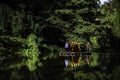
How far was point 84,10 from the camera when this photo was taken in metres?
26.3

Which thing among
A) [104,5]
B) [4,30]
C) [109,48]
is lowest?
[109,48]

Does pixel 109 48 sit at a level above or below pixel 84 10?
below

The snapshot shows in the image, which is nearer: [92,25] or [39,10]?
[92,25]

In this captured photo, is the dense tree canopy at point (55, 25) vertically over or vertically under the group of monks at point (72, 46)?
over

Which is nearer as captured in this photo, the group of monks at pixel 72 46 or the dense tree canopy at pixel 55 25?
the dense tree canopy at pixel 55 25

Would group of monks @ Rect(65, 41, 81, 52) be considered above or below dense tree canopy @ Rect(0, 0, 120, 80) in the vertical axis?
below

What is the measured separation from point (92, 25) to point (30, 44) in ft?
15.7

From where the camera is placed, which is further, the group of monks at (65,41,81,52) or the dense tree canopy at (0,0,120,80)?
the group of monks at (65,41,81,52)

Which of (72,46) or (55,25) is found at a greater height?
(55,25)

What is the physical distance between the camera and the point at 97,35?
2575cm

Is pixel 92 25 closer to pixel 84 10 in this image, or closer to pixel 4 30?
pixel 84 10

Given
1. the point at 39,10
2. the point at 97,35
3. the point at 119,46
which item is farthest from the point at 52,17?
the point at 119,46

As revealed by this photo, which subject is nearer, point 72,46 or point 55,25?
point 72,46

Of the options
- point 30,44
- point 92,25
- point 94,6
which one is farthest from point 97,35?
point 30,44
